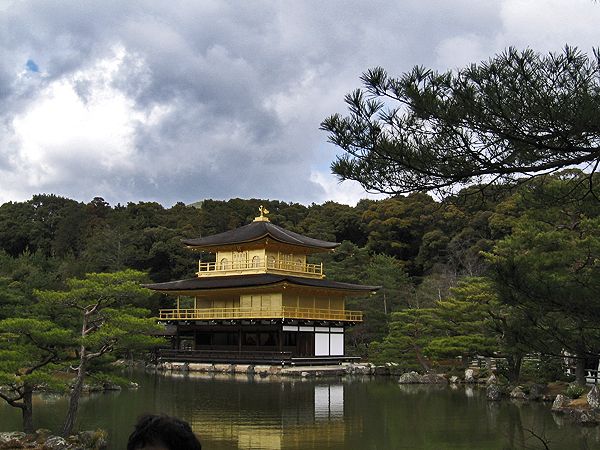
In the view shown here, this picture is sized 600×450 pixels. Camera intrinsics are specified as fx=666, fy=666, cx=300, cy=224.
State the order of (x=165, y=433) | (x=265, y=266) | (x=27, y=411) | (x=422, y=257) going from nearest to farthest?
1. (x=165, y=433)
2. (x=27, y=411)
3. (x=265, y=266)
4. (x=422, y=257)

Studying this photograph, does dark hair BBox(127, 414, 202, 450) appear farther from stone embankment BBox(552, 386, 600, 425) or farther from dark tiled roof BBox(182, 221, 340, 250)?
dark tiled roof BBox(182, 221, 340, 250)

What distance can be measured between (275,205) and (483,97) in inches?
2078

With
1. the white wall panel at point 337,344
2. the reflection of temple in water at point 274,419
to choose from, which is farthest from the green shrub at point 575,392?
the white wall panel at point 337,344

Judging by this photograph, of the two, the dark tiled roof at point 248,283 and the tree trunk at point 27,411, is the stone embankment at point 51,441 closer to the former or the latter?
the tree trunk at point 27,411

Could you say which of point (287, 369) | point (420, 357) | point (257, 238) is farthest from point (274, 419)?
point (257, 238)

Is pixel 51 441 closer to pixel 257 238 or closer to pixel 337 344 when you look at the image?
pixel 337 344

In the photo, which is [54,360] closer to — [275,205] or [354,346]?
[354,346]

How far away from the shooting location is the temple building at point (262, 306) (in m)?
26.6

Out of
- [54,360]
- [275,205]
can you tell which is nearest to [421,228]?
[275,205]

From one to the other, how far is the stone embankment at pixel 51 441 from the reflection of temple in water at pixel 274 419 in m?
1.72

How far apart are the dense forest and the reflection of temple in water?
3.50 meters

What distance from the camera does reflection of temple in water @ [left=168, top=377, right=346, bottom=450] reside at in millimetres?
10617

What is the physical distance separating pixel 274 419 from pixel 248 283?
47.8 feet

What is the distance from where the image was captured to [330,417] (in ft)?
43.4
